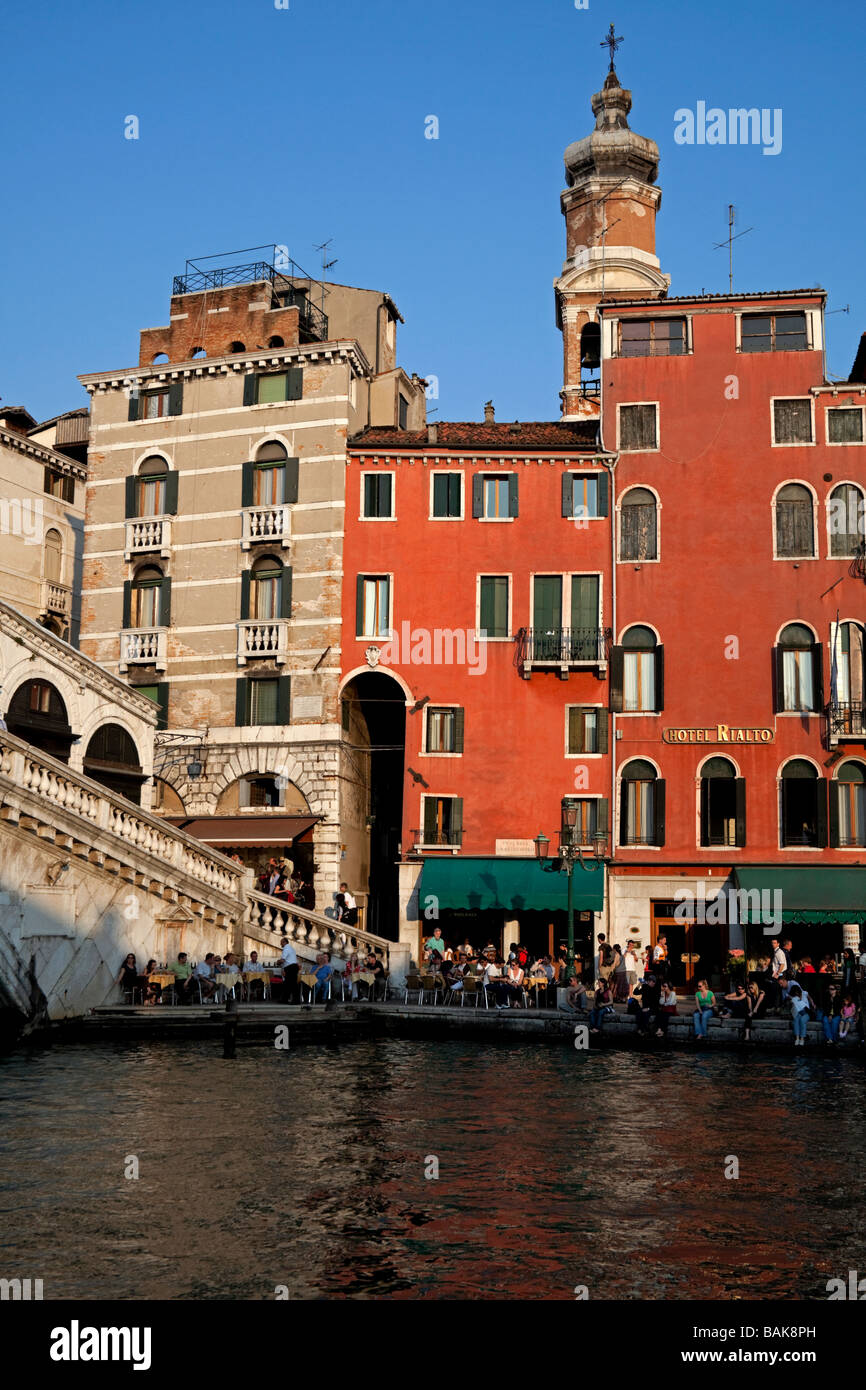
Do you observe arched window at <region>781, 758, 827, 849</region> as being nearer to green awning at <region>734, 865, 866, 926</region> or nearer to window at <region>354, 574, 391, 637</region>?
green awning at <region>734, 865, 866, 926</region>

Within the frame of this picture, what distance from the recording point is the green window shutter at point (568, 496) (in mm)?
38062

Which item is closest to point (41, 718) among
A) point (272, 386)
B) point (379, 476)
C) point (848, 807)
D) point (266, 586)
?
point (266, 586)

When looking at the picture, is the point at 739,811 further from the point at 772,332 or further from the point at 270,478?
the point at 270,478

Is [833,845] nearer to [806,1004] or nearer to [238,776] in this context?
[806,1004]

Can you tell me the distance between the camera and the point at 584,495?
125 ft

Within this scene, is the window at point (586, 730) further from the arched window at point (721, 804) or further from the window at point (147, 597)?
the window at point (147, 597)

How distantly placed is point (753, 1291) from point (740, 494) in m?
29.5

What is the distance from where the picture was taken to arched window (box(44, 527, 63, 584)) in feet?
142

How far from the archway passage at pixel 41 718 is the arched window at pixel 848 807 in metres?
19.0

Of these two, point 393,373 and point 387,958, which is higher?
point 393,373

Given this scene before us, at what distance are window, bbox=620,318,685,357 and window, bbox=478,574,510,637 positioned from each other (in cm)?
744

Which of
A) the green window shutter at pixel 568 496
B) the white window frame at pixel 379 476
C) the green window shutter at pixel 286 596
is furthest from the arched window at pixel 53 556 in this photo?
the green window shutter at pixel 568 496

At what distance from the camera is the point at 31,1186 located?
1316cm
